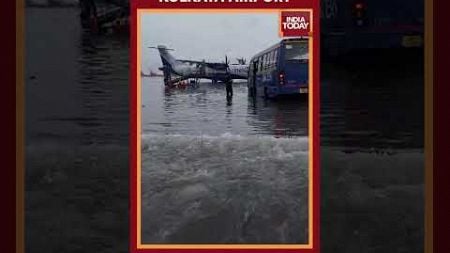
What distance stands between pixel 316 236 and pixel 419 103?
1478 mm

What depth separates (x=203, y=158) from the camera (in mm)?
5594

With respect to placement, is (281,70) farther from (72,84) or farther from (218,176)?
(72,84)

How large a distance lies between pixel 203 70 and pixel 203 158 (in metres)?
0.80

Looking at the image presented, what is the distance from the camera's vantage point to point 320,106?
5535 millimetres

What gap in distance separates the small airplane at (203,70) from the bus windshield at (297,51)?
402 mm

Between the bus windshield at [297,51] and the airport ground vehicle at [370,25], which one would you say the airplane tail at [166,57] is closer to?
the bus windshield at [297,51]

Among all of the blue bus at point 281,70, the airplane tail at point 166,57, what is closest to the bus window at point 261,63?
the blue bus at point 281,70

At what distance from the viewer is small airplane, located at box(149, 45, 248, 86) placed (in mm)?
5629

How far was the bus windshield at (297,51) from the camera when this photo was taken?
556 cm

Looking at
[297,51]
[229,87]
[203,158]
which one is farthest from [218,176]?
[297,51]

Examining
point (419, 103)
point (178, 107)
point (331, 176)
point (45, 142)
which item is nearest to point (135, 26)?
point (178, 107)
